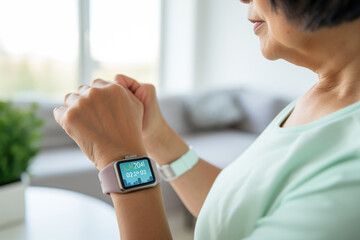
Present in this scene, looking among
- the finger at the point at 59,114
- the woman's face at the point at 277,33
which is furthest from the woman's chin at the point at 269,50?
the finger at the point at 59,114

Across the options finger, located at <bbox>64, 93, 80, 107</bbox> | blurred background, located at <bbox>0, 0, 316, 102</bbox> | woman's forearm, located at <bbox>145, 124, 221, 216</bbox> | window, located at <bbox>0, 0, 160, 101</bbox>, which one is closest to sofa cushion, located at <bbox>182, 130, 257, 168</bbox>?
blurred background, located at <bbox>0, 0, 316, 102</bbox>

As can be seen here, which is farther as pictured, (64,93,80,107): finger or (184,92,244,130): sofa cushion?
(184,92,244,130): sofa cushion

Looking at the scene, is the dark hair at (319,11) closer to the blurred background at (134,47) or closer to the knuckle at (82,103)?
the knuckle at (82,103)

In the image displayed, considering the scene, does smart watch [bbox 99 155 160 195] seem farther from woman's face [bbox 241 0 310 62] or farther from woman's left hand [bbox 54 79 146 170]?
woman's face [bbox 241 0 310 62]

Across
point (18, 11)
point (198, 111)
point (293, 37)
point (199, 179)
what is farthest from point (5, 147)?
point (18, 11)

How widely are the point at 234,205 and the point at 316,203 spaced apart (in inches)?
7.1

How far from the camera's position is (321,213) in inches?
17.7

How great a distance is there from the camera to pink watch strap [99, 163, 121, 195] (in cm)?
67

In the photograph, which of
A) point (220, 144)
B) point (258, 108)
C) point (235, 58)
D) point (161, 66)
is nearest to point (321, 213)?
point (220, 144)

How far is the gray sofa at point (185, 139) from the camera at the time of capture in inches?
87.1

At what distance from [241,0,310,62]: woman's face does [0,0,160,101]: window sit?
3004 millimetres

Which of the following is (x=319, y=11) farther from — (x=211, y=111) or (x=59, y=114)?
(x=211, y=111)

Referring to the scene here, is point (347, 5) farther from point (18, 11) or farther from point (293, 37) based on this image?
point (18, 11)

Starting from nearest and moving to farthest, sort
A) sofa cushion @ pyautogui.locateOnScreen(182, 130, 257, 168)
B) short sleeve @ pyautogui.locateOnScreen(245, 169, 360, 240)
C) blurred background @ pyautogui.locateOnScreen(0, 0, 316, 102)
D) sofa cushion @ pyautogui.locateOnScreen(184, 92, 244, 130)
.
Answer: short sleeve @ pyautogui.locateOnScreen(245, 169, 360, 240)
sofa cushion @ pyautogui.locateOnScreen(182, 130, 257, 168)
sofa cushion @ pyautogui.locateOnScreen(184, 92, 244, 130)
blurred background @ pyautogui.locateOnScreen(0, 0, 316, 102)
